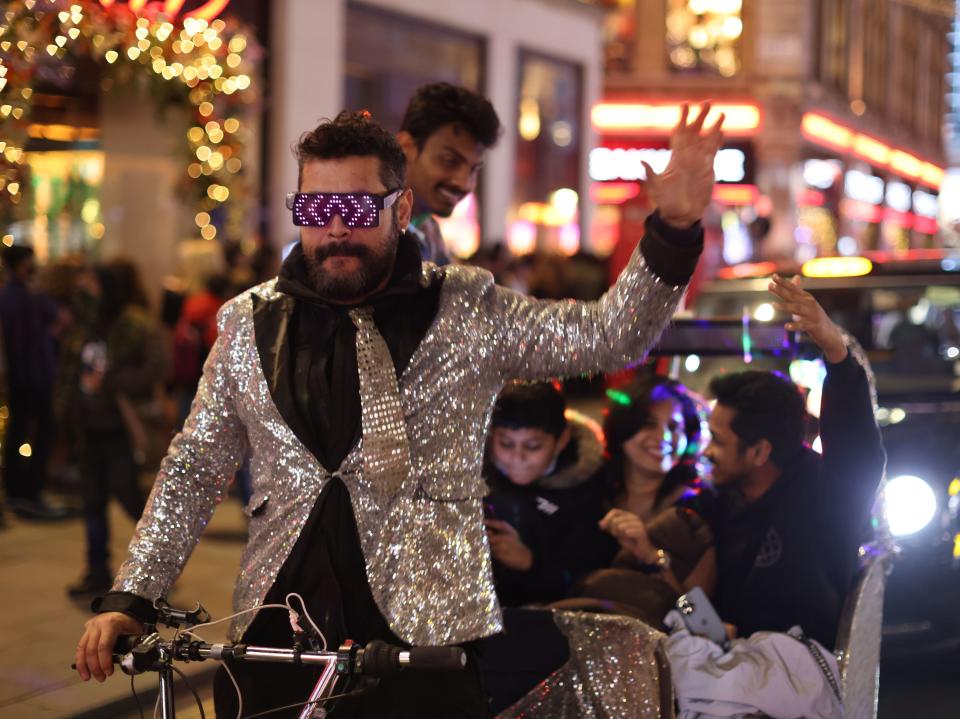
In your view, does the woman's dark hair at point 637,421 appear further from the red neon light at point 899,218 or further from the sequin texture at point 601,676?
the red neon light at point 899,218

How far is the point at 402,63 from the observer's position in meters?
17.6

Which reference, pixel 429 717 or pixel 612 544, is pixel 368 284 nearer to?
pixel 429 717

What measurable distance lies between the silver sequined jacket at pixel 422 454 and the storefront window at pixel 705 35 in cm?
3277

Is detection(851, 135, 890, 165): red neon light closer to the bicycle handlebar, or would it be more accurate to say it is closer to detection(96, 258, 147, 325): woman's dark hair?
detection(96, 258, 147, 325): woman's dark hair

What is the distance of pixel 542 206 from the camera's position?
73.4 feet

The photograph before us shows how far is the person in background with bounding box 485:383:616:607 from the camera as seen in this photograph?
13.7ft

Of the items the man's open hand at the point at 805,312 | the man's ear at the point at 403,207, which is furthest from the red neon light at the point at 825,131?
the man's ear at the point at 403,207

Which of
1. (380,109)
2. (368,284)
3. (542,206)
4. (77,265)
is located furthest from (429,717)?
(542,206)

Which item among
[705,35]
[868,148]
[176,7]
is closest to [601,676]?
[176,7]

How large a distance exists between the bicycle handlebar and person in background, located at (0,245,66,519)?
7390 mm

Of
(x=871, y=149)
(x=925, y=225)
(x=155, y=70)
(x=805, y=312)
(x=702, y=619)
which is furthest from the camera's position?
(x=925, y=225)

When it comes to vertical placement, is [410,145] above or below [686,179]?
above

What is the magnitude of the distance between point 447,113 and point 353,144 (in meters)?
1.72

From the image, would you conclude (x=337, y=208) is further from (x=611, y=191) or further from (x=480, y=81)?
(x=611, y=191)
